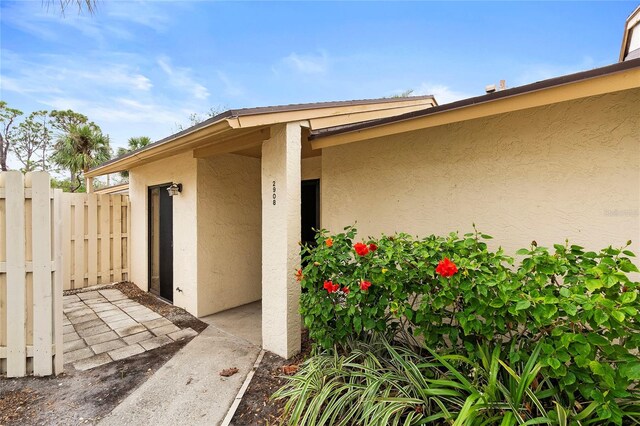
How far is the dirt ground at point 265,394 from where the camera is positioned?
9.04 feet

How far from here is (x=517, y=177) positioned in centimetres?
316

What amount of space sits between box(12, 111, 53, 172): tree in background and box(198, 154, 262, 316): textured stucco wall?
31.8m

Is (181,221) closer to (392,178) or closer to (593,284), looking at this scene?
(392,178)

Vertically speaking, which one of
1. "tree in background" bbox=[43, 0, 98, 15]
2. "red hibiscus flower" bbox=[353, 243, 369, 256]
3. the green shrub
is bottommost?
the green shrub

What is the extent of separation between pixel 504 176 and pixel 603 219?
0.92 meters

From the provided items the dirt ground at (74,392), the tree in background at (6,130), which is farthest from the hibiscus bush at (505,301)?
the tree in background at (6,130)

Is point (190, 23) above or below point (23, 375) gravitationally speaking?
above

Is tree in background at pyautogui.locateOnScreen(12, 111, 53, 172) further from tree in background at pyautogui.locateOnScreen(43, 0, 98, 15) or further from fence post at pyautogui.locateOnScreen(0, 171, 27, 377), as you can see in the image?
tree in background at pyautogui.locateOnScreen(43, 0, 98, 15)

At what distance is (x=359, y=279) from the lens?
2.88 metres

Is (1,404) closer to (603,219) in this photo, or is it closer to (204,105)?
(603,219)

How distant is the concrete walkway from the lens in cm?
281

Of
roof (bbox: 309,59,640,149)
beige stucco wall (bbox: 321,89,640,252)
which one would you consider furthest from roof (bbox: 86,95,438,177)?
roof (bbox: 309,59,640,149)

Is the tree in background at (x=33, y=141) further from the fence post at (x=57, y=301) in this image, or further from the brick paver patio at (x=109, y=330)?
the fence post at (x=57, y=301)

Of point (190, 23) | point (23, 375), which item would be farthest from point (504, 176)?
point (190, 23)
